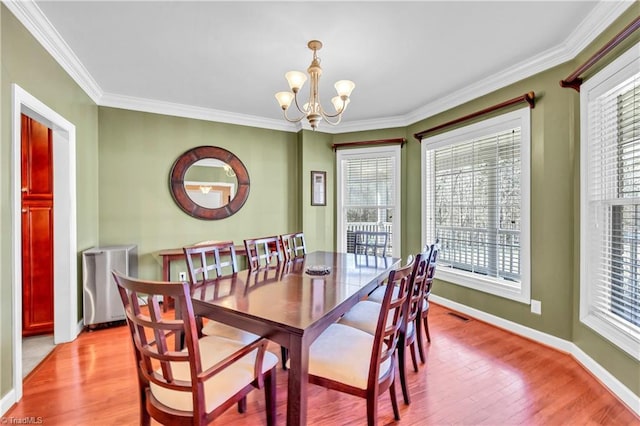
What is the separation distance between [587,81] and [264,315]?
115 inches

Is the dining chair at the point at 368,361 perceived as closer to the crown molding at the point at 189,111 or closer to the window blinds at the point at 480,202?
the window blinds at the point at 480,202

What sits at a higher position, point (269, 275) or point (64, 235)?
point (64, 235)

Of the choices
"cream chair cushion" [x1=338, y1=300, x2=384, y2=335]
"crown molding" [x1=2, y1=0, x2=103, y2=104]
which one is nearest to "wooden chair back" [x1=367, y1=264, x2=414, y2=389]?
"cream chair cushion" [x1=338, y1=300, x2=384, y2=335]

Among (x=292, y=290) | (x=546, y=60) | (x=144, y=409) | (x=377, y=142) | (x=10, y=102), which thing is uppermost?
(x=546, y=60)

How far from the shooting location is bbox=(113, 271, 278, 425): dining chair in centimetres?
108

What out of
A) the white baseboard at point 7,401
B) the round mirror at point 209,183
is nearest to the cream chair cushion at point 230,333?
the white baseboard at point 7,401

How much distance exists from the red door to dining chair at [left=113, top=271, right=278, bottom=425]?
7.95 ft

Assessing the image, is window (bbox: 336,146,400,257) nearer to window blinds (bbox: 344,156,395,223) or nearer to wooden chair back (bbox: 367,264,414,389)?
window blinds (bbox: 344,156,395,223)

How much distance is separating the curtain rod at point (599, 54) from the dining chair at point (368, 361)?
6.54ft

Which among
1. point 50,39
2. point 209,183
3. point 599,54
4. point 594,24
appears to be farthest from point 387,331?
point 209,183

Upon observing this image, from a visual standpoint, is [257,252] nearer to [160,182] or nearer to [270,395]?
[270,395]

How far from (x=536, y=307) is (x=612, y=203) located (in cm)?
115

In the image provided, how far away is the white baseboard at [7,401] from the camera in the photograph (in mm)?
1713

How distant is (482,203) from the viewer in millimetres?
3250
